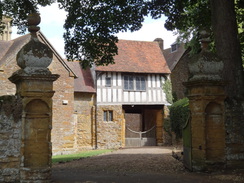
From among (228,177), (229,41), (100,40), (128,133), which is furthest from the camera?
(128,133)

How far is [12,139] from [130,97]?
60.2 ft

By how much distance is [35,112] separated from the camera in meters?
6.59

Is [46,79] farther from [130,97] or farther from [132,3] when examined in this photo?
[130,97]

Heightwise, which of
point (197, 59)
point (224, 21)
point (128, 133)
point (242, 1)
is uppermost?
point (242, 1)

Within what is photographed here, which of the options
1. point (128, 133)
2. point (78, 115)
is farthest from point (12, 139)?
point (128, 133)

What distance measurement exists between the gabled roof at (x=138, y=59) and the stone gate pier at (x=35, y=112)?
17.2 m

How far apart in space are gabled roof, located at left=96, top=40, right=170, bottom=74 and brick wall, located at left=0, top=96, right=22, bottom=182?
17346mm

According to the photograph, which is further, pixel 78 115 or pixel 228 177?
pixel 78 115

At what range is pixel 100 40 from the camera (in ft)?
39.2

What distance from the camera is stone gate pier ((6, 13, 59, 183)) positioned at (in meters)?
6.40

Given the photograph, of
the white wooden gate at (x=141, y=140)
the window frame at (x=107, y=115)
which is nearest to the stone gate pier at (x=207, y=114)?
the window frame at (x=107, y=115)

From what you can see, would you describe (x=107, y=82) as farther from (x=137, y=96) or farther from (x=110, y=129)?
(x=110, y=129)

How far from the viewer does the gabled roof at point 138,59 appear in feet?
81.0

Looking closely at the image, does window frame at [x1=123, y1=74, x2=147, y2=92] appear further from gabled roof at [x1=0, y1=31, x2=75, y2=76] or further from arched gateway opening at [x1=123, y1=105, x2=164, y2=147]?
gabled roof at [x1=0, y1=31, x2=75, y2=76]
